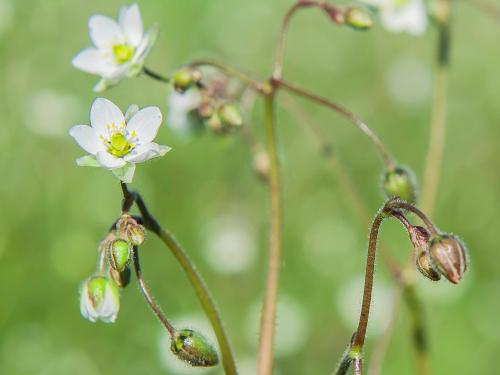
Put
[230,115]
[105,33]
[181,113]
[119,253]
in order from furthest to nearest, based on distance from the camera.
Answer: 1. [181,113]
2. [105,33]
3. [230,115]
4. [119,253]

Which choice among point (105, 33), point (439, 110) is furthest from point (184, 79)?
point (439, 110)

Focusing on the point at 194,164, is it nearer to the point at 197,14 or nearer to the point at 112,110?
the point at 197,14

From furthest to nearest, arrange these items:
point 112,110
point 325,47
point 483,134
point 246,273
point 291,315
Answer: point 325,47, point 483,134, point 246,273, point 291,315, point 112,110

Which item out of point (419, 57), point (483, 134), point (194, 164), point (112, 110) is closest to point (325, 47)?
point (419, 57)

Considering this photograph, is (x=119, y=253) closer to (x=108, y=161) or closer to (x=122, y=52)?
(x=108, y=161)

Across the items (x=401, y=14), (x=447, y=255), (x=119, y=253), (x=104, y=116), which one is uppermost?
(x=401, y=14)

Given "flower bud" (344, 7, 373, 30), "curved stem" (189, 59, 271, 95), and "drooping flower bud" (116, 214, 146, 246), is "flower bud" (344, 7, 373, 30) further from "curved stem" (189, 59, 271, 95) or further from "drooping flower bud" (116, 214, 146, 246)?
"drooping flower bud" (116, 214, 146, 246)

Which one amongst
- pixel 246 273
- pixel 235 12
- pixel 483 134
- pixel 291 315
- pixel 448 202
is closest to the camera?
pixel 291 315
